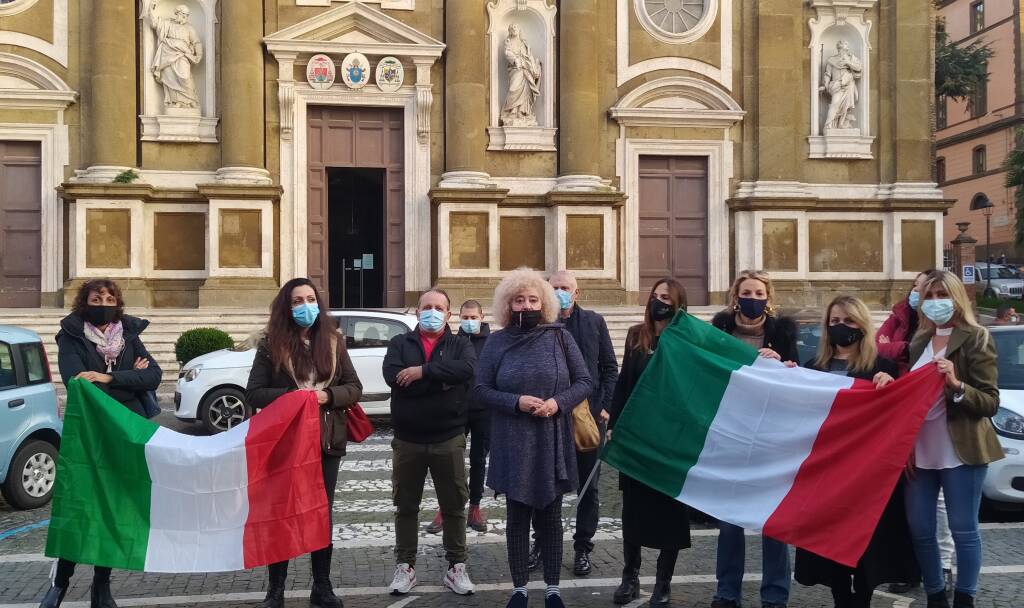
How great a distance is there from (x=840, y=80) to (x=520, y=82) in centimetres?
715

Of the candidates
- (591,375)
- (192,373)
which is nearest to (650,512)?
(591,375)

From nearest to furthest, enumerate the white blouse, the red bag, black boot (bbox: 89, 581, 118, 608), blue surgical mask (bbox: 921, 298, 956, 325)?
the white blouse → blue surgical mask (bbox: 921, 298, 956, 325) → black boot (bbox: 89, 581, 118, 608) → the red bag

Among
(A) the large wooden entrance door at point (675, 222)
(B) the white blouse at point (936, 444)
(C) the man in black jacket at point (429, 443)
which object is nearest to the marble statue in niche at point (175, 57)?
(A) the large wooden entrance door at point (675, 222)

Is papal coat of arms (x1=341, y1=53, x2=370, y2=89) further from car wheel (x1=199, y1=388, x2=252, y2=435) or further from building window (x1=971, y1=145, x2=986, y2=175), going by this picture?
building window (x1=971, y1=145, x2=986, y2=175)

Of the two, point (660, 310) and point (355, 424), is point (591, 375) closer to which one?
point (660, 310)

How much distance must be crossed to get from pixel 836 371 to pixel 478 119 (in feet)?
50.9

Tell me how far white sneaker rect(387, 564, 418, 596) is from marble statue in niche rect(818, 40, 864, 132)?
1825cm

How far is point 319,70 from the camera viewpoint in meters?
20.5

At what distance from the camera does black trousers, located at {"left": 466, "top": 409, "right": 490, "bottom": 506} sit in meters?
8.32

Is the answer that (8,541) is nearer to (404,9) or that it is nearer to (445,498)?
(445,498)

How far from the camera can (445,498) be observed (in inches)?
251

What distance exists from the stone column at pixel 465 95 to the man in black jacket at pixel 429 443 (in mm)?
14236

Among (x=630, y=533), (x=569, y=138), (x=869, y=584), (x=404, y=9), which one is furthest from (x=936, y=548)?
(x=404, y=9)

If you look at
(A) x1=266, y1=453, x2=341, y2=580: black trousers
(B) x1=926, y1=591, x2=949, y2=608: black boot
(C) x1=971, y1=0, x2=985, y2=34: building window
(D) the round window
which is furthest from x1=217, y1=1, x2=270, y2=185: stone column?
(C) x1=971, y1=0, x2=985, y2=34: building window
